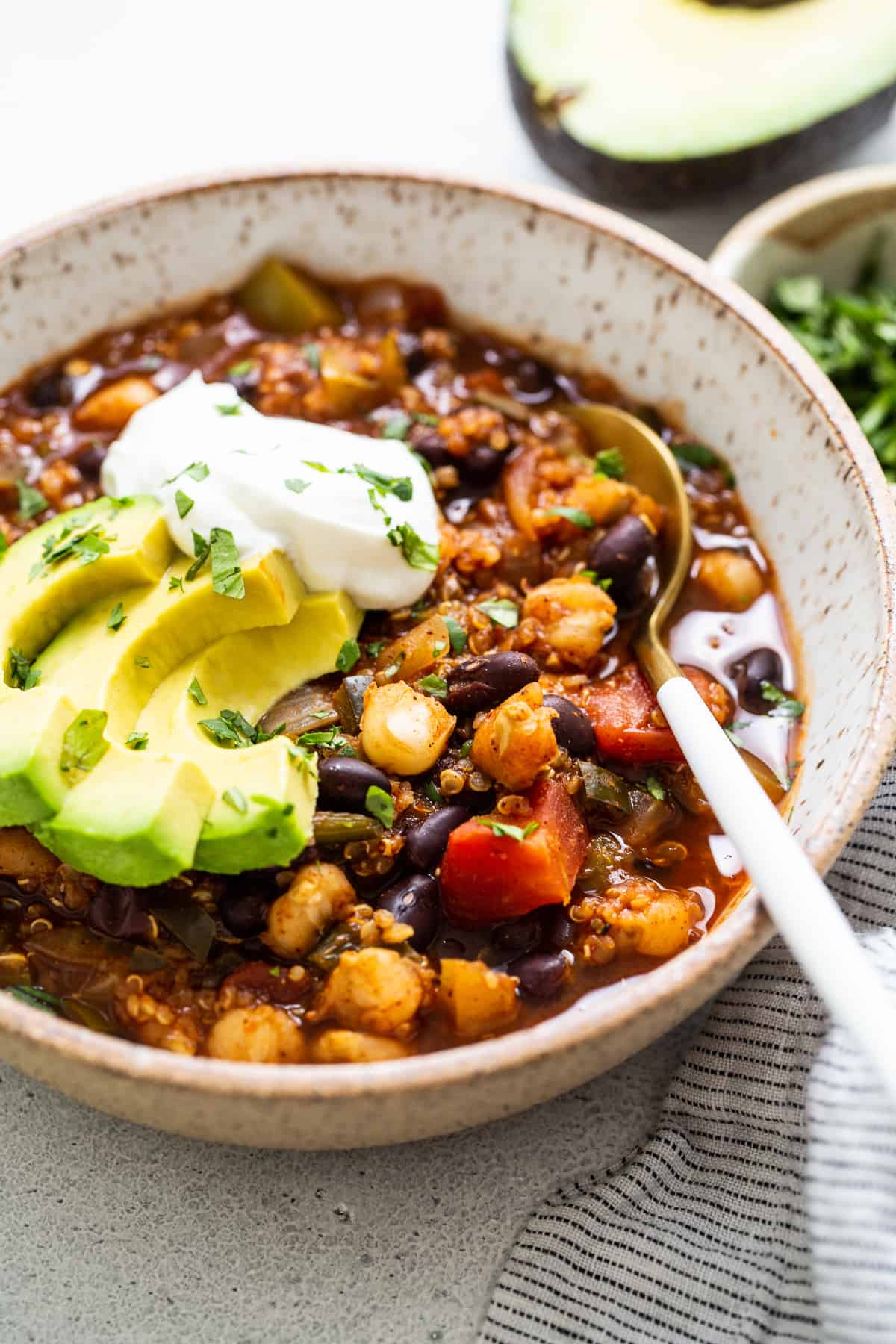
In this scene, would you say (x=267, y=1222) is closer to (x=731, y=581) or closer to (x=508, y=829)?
(x=508, y=829)

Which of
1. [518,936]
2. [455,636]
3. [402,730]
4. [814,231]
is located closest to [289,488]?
[455,636]

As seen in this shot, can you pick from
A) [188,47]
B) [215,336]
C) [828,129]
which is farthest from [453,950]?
[188,47]

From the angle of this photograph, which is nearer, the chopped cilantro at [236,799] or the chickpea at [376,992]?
the chopped cilantro at [236,799]

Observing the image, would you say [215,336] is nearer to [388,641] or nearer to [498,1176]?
[388,641]

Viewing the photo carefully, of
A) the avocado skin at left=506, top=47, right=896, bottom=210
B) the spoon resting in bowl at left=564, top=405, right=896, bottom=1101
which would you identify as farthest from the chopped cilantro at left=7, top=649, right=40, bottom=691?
the avocado skin at left=506, top=47, right=896, bottom=210

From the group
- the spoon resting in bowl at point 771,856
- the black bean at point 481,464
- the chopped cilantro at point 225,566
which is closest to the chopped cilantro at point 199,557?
the chopped cilantro at point 225,566

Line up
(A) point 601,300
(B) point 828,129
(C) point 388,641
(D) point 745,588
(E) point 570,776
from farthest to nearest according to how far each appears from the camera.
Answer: (B) point 828,129 < (A) point 601,300 < (D) point 745,588 < (C) point 388,641 < (E) point 570,776

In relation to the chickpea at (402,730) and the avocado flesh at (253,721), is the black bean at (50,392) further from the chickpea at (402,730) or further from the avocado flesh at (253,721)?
the chickpea at (402,730)
